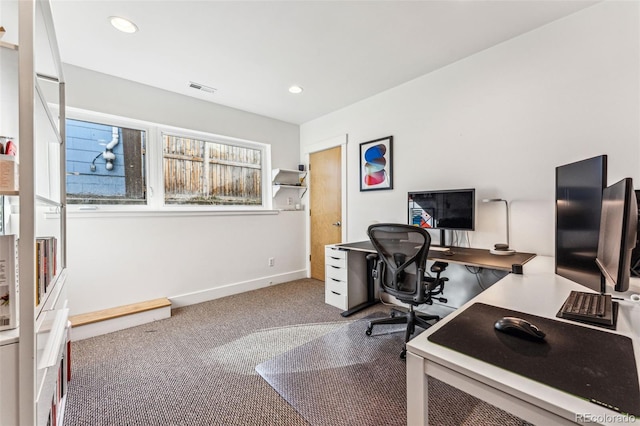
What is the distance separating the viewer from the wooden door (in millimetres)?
3781

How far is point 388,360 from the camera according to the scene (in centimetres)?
197

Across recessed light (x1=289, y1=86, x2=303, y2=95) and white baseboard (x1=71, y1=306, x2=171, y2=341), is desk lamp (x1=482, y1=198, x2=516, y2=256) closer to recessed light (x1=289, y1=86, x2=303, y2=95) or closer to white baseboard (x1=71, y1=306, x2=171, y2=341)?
recessed light (x1=289, y1=86, x2=303, y2=95)

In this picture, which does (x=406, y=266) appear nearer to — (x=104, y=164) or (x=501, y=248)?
(x=501, y=248)

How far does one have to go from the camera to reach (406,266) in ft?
6.81

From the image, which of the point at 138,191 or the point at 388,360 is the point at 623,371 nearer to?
the point at 388,360

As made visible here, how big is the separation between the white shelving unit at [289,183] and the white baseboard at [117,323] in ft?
6.69

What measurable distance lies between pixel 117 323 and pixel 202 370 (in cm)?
125

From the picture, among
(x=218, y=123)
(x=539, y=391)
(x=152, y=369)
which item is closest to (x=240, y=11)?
(x=218, y=123)

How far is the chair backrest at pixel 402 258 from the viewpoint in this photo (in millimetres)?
1993

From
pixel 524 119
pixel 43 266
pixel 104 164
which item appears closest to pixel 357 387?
pixel 43 266

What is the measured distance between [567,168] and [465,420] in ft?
4.66

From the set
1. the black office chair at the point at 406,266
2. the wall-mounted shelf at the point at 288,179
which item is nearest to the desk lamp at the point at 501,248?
the black office chair at the point at 406,266

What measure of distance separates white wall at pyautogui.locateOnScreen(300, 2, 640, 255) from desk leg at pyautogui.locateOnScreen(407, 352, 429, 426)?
2022 mm

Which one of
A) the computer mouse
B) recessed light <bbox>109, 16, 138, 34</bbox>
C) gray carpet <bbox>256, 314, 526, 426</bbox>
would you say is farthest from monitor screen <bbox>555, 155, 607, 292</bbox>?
recessed light <bbox>109, 16, 138, 34</bbox>
